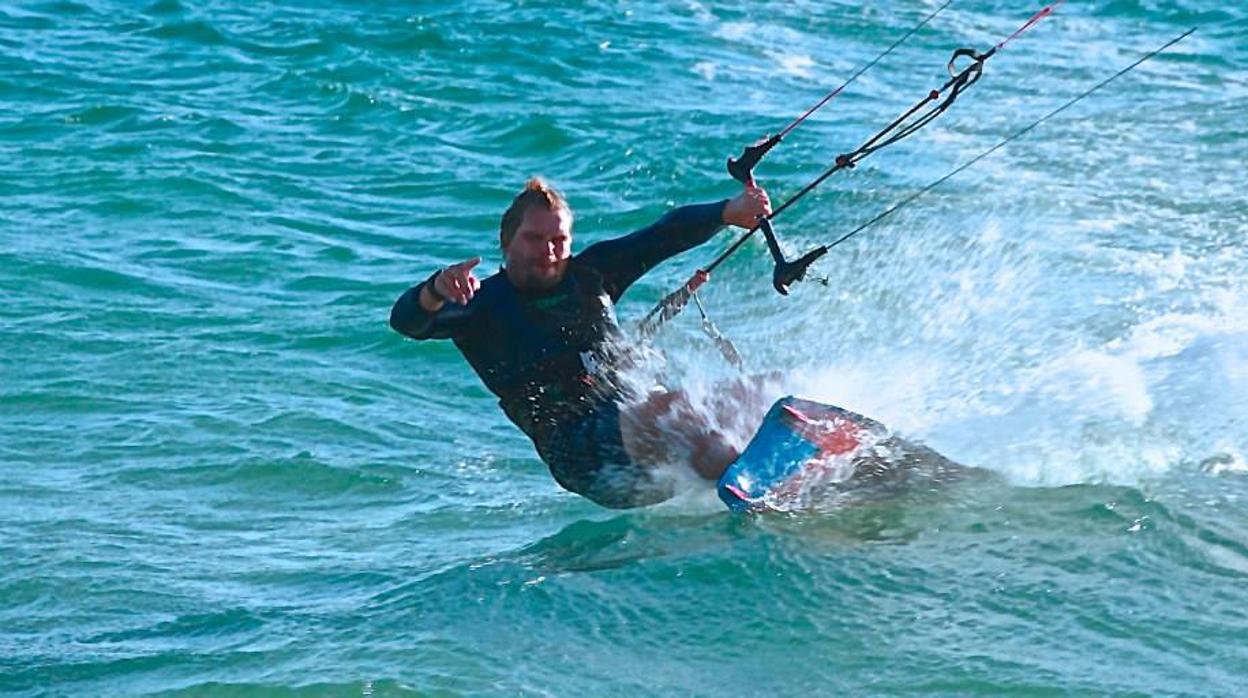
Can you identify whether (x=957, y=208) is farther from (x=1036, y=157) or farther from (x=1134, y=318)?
(x=1134, y=318)

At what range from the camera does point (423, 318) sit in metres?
5.95

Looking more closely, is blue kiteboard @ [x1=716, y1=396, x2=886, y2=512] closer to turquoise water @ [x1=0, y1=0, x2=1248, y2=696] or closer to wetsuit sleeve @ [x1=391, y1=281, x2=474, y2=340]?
turquoise water @ [x1=0, y1=0, x2=1248, y2=696]

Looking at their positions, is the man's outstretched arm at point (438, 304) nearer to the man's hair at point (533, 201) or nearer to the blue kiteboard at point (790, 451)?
the man's hair at point (533, 201)

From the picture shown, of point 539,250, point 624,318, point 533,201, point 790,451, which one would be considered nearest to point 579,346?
point 539,250

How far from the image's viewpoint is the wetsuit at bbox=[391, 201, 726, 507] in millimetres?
6270

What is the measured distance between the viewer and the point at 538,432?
21.4ft

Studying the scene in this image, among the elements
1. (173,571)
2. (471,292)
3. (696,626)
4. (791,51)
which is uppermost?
(471,292)

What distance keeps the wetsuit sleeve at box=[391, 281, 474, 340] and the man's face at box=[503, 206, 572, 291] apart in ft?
0.67

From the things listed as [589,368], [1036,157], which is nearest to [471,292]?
[589,368]

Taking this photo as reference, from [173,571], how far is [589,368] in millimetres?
1585

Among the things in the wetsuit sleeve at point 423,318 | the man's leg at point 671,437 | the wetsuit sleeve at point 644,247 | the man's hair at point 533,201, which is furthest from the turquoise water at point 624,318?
the man's hair at point 533,201

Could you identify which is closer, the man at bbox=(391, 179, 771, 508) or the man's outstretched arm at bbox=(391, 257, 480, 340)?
the man's outstretched arm at bbox=(391, 257, 480, 340)

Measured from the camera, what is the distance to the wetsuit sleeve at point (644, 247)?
6.34 m

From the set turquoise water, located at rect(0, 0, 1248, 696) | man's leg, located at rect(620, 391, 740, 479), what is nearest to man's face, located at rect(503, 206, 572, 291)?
man's leg, located at rect(620, 391, 740, 479)
